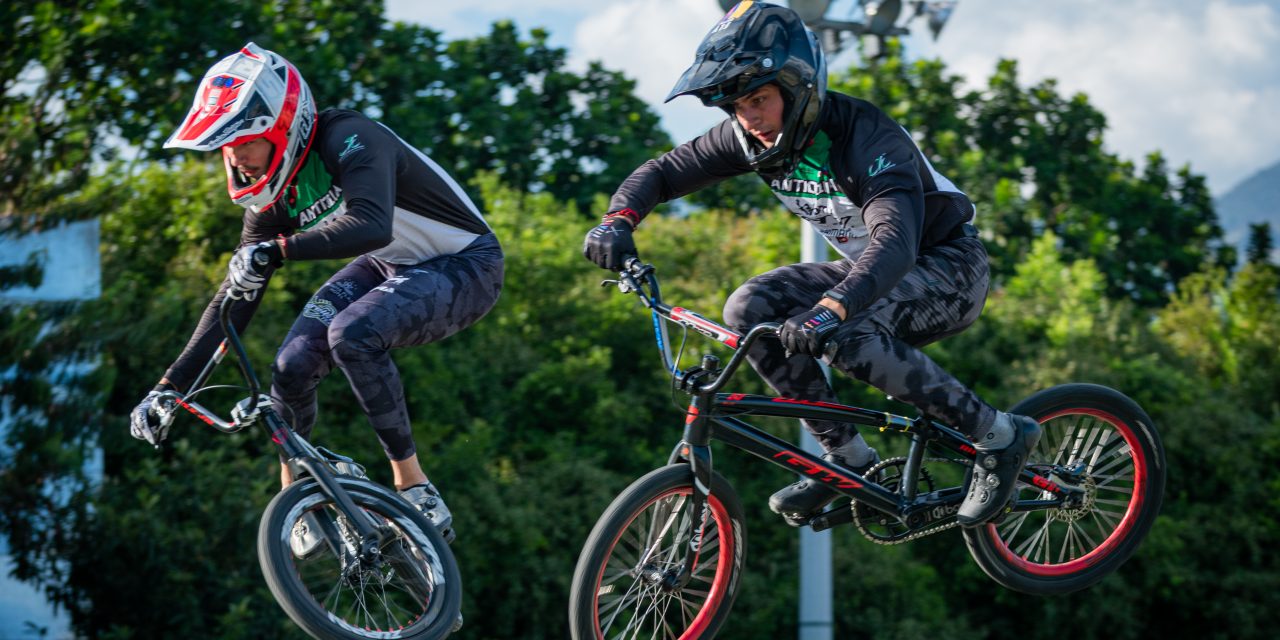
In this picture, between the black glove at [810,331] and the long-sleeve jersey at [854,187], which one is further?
the long-sleeve jersey at [854,187]

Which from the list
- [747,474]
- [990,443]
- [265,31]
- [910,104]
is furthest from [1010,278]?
[990,443]

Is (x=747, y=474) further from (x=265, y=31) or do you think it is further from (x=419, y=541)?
(x=419, y=541)

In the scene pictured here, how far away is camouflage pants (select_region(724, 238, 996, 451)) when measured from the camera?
555cm

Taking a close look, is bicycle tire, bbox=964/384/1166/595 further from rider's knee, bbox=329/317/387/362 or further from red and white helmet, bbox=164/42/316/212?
red and white helmet, bbox=164/42/316/212

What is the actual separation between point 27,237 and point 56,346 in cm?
110

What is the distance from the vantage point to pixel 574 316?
17422mm

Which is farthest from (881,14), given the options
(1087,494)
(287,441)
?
(287,441)

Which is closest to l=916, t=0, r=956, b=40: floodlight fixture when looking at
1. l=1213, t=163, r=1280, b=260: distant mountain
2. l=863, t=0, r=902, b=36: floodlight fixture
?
l=863, t=0, r=902, b=36: floodlight fixture

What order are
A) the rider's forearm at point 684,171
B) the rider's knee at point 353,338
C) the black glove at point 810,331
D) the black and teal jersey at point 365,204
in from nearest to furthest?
the black glove at point 810,331 < the black and teal jersey at point 365,204 < the rider's knee at point 353,338 < the rider's forearm at point 684,171

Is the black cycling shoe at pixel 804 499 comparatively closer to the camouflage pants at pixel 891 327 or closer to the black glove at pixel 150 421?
the camouflage pants at pixel 891 327

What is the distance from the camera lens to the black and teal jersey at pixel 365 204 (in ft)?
17.5

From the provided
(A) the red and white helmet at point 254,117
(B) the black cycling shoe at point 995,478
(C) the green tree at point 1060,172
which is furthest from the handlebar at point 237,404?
(C) the green tree at point 1060,172

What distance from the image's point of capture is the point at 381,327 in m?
5.54

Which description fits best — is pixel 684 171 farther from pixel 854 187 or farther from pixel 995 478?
pixel 995 478
